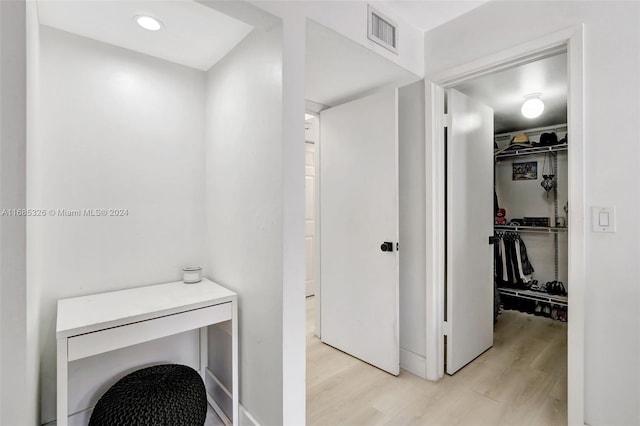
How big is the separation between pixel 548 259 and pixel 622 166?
2.85 metres

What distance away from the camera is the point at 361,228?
245 cm

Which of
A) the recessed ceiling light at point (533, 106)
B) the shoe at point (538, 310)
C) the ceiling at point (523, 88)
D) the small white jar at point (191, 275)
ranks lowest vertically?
the shoe at point (538, 310)

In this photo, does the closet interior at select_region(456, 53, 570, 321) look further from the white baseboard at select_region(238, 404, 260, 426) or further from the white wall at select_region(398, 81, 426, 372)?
the white baseboard at select_region(238, 404, 260, 426)

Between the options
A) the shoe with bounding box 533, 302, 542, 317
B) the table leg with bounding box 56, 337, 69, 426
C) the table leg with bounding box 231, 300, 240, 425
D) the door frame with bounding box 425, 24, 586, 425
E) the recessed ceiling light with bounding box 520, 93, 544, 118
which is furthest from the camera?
the shoe with bounding box 533, 302, 542, 317

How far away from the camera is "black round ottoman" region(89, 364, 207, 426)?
134 cm

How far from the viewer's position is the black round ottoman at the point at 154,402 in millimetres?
1344

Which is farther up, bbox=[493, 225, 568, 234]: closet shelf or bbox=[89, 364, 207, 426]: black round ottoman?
bbox=[493, 225, 568, 234]: closet shelf

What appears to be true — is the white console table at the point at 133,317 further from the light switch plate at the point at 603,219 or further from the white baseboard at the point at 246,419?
the light switch plate at the point at 603,219

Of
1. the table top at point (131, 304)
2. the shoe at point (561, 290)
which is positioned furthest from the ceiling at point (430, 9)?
the shoe at point (561, 290)

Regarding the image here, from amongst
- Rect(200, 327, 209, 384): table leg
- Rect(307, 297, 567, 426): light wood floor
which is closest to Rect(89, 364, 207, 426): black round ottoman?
Rect(200, 327, 209, 384): table leg

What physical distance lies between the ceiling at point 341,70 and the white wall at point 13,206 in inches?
44.6

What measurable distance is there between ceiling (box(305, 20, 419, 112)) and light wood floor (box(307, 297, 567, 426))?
2.13 m

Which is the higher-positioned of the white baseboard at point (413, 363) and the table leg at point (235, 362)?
the table leg at point (235, 362)

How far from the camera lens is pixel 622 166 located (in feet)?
4.68
